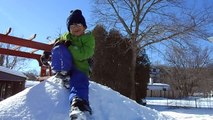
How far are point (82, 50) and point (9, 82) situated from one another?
1471cm

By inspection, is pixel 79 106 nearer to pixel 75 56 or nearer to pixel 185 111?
pixel 75 56

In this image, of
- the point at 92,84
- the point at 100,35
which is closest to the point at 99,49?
the point at 100,35

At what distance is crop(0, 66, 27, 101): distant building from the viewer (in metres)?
16.0

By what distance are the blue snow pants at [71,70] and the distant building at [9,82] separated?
12141 millimetres

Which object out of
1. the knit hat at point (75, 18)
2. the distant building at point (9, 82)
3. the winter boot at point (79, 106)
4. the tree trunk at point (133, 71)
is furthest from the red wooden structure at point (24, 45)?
the tree trunk at point (133, 71)

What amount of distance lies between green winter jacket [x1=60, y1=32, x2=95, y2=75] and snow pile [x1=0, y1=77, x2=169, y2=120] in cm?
46

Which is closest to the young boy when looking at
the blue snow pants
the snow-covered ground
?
the blue snow pants

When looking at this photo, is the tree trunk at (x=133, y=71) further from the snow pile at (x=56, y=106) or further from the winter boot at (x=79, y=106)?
the winter boot at (x=79, y=106)


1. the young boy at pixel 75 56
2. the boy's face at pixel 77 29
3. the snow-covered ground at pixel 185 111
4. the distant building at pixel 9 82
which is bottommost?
the snow-covered ground at pixel 185 111

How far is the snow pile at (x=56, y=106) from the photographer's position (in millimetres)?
3729

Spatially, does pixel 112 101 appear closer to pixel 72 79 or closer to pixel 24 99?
pixel 72 79

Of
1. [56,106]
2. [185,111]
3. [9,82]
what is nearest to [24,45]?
[56,106]

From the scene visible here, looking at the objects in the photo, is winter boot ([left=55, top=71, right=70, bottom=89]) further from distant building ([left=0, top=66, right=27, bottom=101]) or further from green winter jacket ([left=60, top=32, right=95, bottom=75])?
distant building ([left=0, top=66, right=27, bottom=101])

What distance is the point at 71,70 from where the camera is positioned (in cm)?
377
